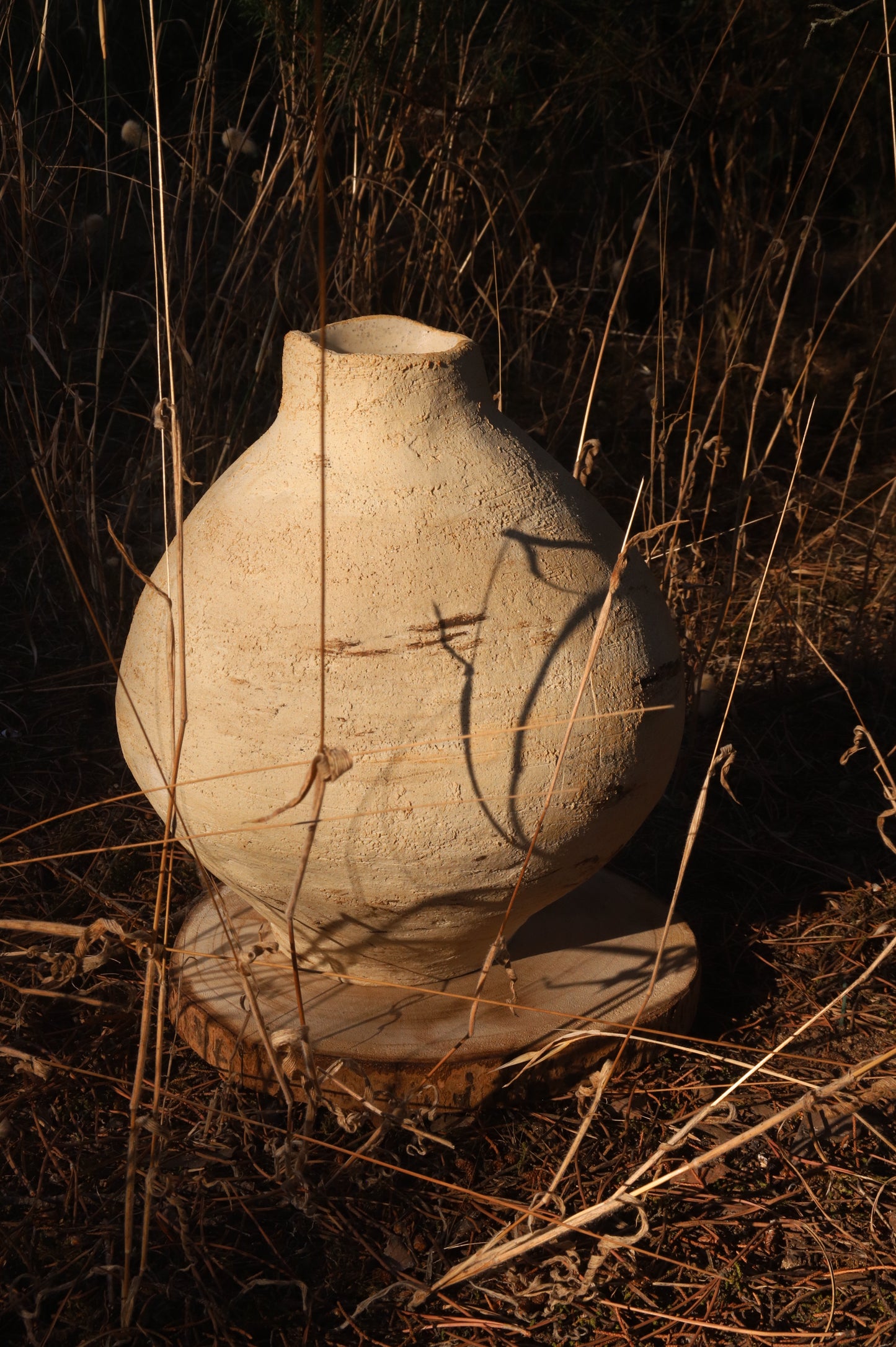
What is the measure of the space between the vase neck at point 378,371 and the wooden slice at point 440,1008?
752 mm

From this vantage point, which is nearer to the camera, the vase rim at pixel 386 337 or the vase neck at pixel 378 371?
the vase neck at pixel 378 371

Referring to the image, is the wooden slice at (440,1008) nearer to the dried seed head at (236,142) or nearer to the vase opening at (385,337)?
the vase opening at (385,337)

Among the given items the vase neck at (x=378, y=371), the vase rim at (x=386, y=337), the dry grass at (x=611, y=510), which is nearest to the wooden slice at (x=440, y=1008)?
the dry grass at (x=611, y=510)

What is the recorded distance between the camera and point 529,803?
5.60 ft

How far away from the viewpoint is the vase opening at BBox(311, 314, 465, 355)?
73.9 inches

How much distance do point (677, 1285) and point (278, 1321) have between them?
559 millimetres

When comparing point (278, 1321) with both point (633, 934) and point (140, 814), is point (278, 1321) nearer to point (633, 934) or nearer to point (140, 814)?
point (633, 934)

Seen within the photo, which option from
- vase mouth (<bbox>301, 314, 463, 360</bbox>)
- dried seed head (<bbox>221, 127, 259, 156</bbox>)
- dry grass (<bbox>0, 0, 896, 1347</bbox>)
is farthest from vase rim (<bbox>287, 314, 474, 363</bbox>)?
dried seed head (<bbox>221, 127, 259, 156</bbox>)

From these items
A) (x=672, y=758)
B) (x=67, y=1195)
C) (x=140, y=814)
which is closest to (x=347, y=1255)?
(x=67, y=1195)

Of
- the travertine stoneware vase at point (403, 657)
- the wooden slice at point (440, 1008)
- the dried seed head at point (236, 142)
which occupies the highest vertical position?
the dried seed head at point (236, 142)

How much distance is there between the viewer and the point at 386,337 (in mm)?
1919

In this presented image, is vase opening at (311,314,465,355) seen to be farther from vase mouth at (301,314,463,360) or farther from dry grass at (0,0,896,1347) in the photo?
dry grass at (0,0,896,1347)

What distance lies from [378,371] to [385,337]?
256 millimetres

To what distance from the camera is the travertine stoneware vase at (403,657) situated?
1.64 meters
